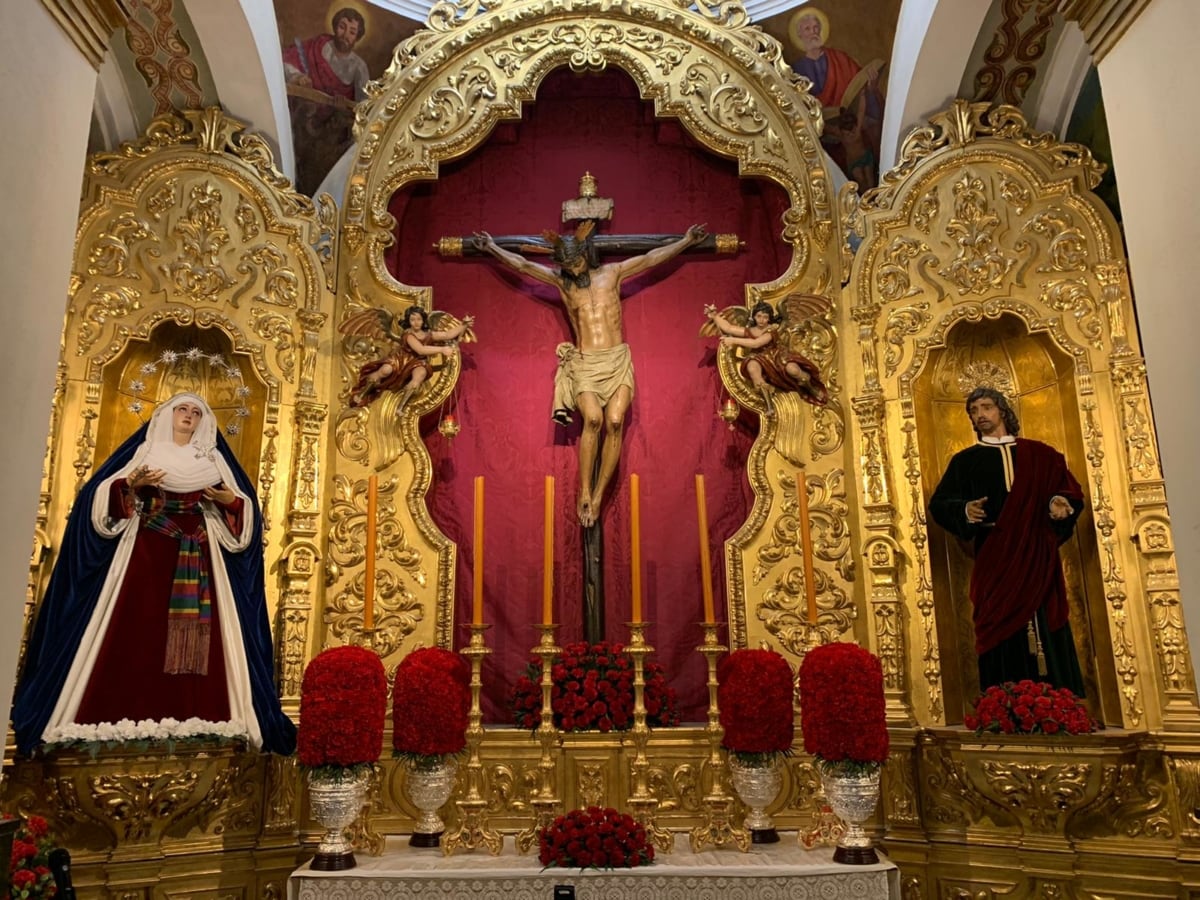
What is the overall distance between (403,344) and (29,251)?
11.2 ft

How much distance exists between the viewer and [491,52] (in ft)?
24.3

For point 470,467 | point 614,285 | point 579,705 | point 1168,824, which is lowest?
point 1168,824

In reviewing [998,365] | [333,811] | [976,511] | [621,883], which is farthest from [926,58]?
[333,811]

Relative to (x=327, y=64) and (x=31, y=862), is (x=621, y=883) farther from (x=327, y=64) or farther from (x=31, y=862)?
(x=327, y=64)

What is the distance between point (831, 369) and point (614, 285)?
5.22ft

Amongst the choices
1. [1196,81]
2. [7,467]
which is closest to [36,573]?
[7,467]

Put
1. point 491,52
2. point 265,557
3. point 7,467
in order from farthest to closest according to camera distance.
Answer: point 491,52
point 265,557
point 7,467

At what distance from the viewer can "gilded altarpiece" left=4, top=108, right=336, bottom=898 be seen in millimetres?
5477

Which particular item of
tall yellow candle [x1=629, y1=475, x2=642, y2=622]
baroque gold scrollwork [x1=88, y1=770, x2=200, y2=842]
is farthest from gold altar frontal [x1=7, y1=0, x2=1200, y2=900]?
tall yellow candle [x1=629, y1=475, x2=642, y2=622]

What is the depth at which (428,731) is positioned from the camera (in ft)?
17.4

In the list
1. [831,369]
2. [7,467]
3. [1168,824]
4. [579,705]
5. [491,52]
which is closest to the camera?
[7,467]

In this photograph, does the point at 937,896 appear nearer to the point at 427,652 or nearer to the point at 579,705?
the point at 579,705

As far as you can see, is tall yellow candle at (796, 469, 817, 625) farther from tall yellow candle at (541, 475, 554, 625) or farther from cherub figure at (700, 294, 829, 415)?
tall yellow candle at (541, 475, 554, 625)

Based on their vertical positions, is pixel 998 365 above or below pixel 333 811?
above
